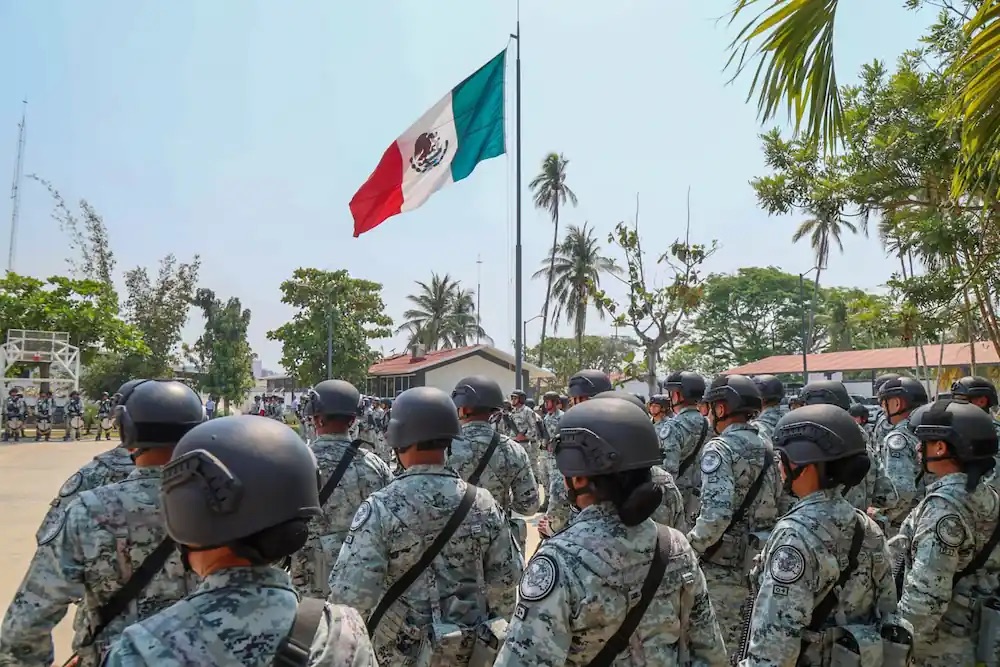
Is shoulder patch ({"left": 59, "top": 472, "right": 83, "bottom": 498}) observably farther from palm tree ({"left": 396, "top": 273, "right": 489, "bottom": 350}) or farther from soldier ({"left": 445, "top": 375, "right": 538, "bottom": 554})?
palm tree ({"left": 396, "top": 273, "right": 489, "bottom": 350})

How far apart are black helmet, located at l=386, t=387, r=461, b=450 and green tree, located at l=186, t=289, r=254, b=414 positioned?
4051cm

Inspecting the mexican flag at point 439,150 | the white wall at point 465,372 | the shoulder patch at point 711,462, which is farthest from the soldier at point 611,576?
the white wall at point 465,372

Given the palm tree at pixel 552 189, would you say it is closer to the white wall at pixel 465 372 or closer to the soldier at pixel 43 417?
the white wall at pixel 465 372

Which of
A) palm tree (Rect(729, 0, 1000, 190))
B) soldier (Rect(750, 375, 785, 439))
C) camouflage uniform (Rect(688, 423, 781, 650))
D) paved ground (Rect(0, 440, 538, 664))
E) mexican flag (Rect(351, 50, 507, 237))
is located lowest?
paved ground (Rect(0, 440, 538, 664))

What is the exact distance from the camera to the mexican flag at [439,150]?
1170 cm

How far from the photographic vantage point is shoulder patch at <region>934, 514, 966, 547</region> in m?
3.65

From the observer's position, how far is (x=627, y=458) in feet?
8.44

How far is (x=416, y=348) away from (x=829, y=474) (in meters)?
41.0

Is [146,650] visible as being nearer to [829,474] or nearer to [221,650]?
[221,650]

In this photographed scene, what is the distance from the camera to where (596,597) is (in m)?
2.42

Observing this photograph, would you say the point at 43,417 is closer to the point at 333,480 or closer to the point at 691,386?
the point at 691,386

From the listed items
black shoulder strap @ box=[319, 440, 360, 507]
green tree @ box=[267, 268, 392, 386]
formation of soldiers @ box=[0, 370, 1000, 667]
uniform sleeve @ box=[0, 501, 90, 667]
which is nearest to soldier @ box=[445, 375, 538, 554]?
formation of soldiers @ box=[0, 370, 1000, 667]

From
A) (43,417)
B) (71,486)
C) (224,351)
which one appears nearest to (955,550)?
(71,486)

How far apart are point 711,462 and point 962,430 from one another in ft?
4.57
